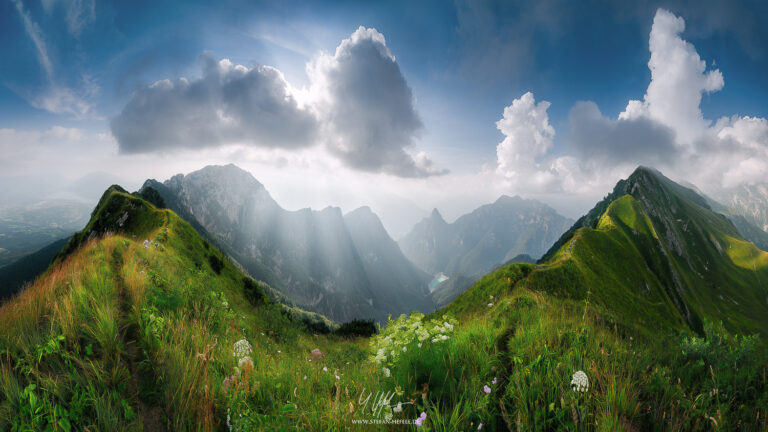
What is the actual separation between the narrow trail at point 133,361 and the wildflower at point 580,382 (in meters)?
4.42

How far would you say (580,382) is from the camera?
9.66 feet

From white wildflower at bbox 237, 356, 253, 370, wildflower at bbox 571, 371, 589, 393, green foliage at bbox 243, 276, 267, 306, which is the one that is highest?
wildflower at bbox 571, 371, 589, 393

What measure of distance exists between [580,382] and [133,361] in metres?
5.57

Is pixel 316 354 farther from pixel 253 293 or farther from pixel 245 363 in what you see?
pixel 253 293

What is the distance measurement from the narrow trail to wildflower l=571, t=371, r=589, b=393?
4.42 metres

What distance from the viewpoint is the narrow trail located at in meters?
2.89

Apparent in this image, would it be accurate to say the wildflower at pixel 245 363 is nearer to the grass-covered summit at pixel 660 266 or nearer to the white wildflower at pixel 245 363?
the white wildflower at pixel 245 363

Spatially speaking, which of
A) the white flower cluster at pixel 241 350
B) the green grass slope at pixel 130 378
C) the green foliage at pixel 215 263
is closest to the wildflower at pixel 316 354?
the green grass slope at pixel 130 378

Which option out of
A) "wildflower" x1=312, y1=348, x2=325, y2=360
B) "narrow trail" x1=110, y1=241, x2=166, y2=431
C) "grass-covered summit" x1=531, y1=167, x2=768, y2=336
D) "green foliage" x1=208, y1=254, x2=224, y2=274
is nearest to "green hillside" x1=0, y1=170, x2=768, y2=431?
"narrow trail" x1=110, y1=241, x2=166, y2=431

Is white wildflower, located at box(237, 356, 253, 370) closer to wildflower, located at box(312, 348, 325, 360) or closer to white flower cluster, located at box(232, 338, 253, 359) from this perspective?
white flower cluster, located at box(232, 338, 253, 359)

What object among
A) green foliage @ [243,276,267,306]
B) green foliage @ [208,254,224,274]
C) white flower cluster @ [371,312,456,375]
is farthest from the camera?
green foliage @ [243,276,267,306]

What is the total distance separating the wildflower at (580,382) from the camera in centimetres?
291

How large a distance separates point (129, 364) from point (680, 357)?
7.94 m

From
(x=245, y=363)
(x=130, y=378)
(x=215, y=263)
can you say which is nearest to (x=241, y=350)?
(x=245, y=363)
